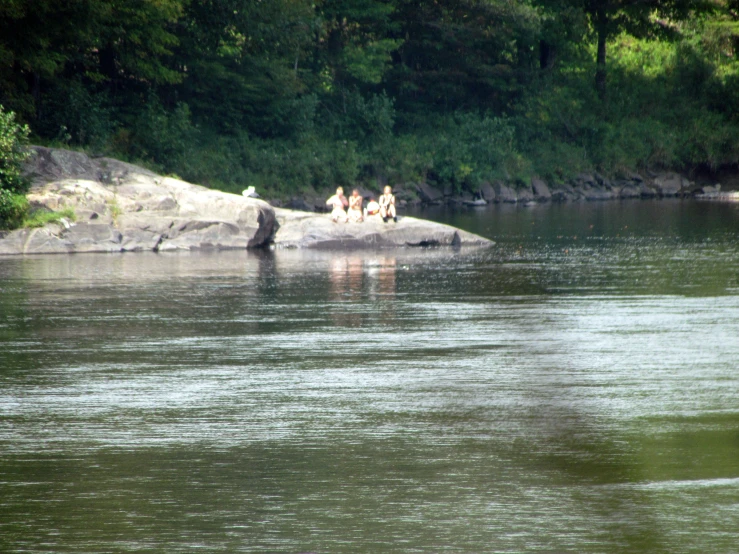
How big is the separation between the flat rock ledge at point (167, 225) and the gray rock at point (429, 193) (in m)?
22.3

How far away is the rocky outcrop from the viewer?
24.6 metres

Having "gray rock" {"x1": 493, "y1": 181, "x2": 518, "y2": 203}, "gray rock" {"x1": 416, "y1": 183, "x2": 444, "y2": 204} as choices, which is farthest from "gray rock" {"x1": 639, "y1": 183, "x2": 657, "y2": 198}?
"gray rock" {"x1": 416, "y1": 183, "x2": 444, "y2": 204}

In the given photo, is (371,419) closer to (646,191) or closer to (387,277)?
(387,277)

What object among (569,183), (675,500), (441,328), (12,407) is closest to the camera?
(675,500)

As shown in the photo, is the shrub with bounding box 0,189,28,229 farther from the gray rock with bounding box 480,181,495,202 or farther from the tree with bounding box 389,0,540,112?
the tree with bounding box 389,0,540,112

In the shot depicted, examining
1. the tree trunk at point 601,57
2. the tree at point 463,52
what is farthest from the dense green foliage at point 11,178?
the tree trunk at point 601,57

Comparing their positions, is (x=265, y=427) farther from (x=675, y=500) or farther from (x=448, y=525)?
(x=675, y=500)

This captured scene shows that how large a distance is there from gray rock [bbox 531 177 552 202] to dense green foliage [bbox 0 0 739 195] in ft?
2.91

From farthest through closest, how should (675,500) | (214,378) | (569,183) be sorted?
1. (569,183)
2. (214,378)
3. (675,500)

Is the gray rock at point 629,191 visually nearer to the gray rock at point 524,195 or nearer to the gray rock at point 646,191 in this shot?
the gray rock at point 646,191

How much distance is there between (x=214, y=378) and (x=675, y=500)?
4.46m

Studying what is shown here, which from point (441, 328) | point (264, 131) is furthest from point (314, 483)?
point (264, 131)

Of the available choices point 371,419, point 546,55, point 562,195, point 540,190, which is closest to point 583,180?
point 562,195

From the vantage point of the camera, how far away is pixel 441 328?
1166cm
